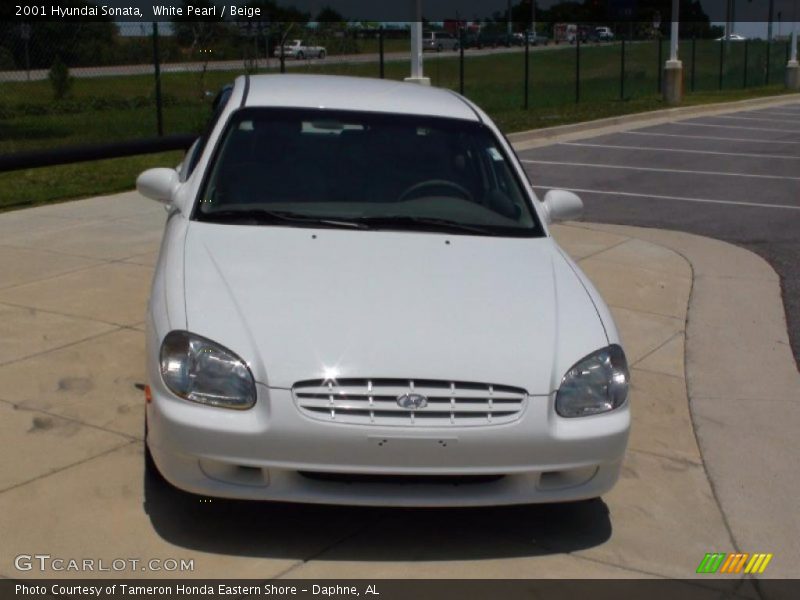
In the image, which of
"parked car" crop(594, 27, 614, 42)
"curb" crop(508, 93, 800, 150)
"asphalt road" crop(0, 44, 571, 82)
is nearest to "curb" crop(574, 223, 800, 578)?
"curb" crop(508, 93, 800, 150)

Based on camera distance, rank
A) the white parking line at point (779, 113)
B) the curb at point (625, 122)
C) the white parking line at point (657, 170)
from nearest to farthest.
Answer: the white parking line at point (657, 170), the curb at point (625, 122), the white parking line at point (779, 113)

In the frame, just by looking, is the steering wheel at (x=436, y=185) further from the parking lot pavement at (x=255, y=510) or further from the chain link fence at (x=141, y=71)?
the chain link fence at (x=141, y=71)

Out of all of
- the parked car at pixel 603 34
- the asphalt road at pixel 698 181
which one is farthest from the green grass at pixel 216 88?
the parked car at pixel 603 34

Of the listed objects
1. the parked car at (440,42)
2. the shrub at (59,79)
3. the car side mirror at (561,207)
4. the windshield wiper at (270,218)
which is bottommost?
the car side mirror at (561,207)

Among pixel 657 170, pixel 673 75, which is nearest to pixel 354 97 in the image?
pixel 657 170

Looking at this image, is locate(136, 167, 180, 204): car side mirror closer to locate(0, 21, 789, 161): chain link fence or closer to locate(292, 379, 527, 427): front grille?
locate(292, 379, 527, 427): front grille

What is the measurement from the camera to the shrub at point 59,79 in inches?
711

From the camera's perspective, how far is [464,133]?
600 cm

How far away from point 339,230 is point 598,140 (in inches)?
648

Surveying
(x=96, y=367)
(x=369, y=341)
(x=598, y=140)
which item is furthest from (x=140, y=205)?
(x=598, y=140)

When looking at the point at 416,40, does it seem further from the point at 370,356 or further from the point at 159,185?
the point at 370,356

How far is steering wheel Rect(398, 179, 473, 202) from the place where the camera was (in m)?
5.64

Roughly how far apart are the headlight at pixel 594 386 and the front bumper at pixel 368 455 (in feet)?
0.16

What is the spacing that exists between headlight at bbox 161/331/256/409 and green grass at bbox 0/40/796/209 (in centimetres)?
797
